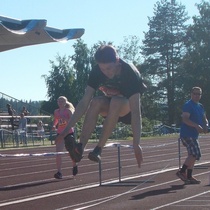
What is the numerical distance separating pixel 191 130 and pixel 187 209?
3396 millimetres

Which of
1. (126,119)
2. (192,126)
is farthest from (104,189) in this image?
(126,119)

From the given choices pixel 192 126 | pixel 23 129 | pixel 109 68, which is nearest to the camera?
pixel 109 68

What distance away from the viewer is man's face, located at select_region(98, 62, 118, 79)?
5457 millimetres

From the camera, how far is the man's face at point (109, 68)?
5457 millimetres

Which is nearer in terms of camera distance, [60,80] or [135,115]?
[135,115]

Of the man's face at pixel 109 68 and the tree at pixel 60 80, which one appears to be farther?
the tree at pixel 60 80

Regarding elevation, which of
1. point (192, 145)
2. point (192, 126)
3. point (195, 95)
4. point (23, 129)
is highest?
point (23, 129)

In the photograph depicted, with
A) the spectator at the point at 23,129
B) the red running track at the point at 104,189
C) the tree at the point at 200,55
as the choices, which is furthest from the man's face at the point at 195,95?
the tree at the point at 200,55

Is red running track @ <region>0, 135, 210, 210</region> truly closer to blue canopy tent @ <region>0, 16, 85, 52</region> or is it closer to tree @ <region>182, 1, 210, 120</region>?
blue canopy tent @ <region>0, 16, 85, 52</region>

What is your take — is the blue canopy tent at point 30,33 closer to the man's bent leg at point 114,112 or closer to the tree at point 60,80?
the man's bent leg at point 114,112

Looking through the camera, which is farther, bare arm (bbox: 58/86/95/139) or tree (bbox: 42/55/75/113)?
tree (bbox: 42/55/75/113)

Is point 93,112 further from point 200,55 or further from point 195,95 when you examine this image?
point 200,55

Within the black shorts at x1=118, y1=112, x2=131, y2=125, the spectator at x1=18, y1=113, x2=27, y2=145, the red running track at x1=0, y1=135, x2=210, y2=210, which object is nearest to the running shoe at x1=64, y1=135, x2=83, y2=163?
the black shorts at x1=118, y1=112, x2=131, y2=125

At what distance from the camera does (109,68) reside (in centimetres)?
548
